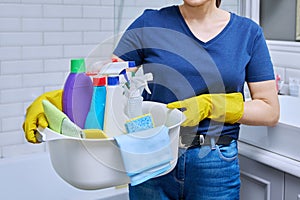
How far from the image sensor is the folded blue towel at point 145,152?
841mm

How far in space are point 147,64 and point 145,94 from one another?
98 mm

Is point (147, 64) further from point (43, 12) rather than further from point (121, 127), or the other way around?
point (43, 12)

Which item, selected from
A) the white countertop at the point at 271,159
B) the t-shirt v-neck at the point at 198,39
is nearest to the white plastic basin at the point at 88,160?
the t-shirt v-neck at the point at 198,39

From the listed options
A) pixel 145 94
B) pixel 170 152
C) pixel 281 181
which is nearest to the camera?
pixel 170 152

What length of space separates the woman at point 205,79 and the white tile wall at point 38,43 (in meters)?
0.73

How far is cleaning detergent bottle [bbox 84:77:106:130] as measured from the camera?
943 mm

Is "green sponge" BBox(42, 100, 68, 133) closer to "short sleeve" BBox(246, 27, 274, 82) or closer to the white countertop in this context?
"short sleeve" BBox(246, 27, 274, 82)

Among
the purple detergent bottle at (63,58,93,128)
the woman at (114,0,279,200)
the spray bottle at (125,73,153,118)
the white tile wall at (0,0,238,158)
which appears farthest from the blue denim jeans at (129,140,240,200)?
the white tile wall at (0,0,238,158)

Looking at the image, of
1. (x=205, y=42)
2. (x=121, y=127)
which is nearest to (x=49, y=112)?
(x=121, y=127)

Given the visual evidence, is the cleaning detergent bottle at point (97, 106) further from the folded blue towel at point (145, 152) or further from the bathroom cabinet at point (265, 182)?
the bathroom cabinet at point (265, 182)

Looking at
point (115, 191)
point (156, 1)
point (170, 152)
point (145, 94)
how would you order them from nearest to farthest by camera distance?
point (170, 152) → point (145, 94) → point (115, 191) → point (156, 1)

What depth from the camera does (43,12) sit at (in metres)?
2.04

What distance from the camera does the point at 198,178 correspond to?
1172 millimetres

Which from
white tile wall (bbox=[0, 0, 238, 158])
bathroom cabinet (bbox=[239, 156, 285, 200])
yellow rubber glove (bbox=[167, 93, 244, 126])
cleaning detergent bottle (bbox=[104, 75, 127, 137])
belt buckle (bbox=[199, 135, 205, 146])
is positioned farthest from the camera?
white tile wall (bbox=[0, 0, 238, 158])
